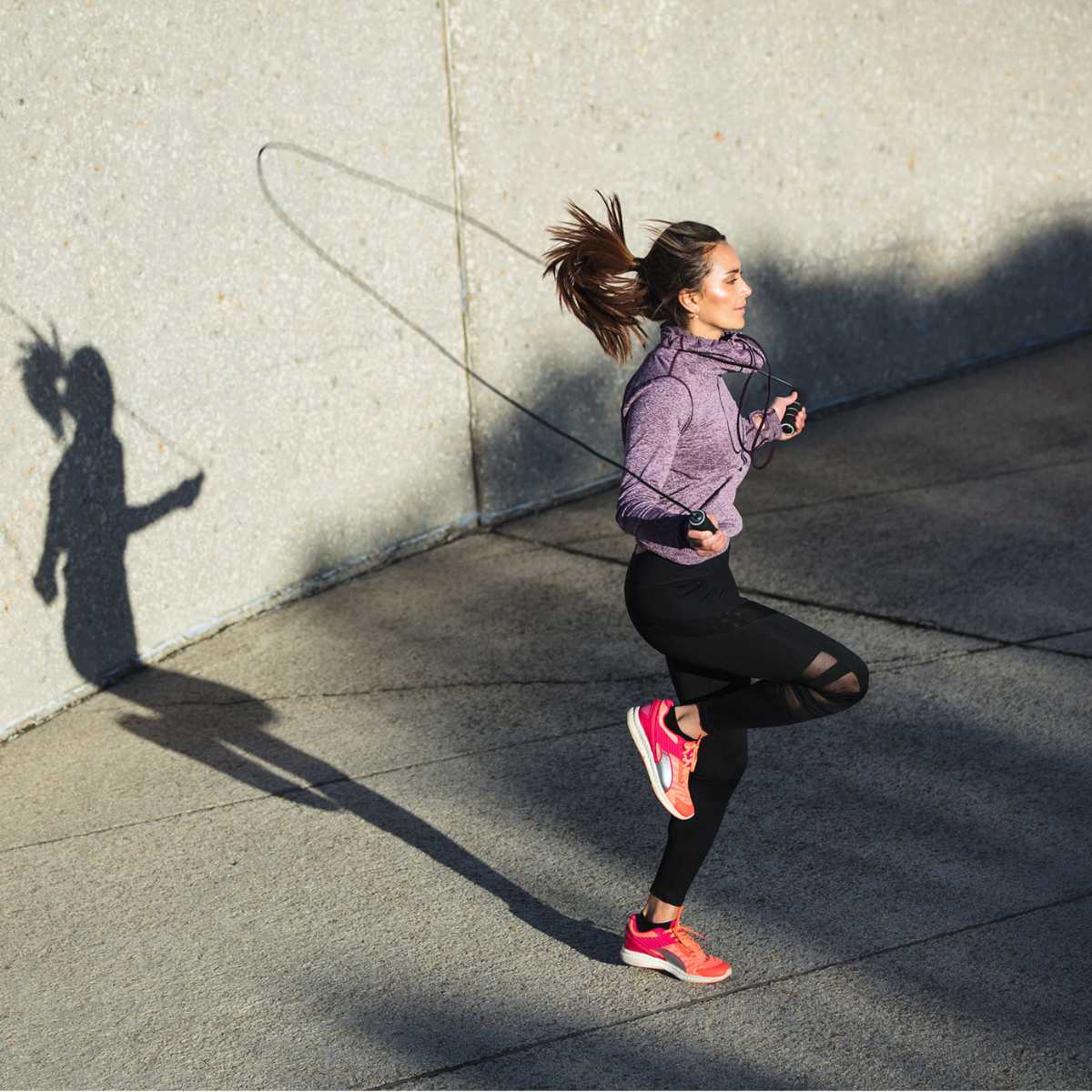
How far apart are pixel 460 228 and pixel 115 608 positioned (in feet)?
7.79

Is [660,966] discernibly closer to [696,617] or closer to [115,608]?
[696,617]

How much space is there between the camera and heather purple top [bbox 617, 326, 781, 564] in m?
2.97

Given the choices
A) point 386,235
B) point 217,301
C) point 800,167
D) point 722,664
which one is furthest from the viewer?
point 800,167

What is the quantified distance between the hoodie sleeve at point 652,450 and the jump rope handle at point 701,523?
13 centimetres

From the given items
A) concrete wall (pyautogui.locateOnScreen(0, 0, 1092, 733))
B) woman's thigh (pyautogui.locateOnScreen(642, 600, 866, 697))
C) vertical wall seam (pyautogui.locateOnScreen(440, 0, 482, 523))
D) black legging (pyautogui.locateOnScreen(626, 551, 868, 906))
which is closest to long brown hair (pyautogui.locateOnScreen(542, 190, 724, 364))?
black legging (pyautogui.locateOnScreen(626, 551, 868, 906))

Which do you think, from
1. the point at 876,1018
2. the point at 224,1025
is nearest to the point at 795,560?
the point at 876,1018

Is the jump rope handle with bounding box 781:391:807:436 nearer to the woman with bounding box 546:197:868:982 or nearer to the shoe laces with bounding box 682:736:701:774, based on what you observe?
the woman with bounding box 546:197:868:982

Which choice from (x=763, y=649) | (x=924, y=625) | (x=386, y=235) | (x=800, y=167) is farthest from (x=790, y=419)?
(x=800, y=167)

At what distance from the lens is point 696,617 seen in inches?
121

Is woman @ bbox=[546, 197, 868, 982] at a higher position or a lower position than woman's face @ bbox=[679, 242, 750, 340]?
lower

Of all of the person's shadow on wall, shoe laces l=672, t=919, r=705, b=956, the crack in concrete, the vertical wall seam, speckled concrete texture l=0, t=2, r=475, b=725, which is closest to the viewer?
the crack in concrete

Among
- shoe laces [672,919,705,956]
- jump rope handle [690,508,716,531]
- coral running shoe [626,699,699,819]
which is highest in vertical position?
jump rope handle [690,508,716,531]

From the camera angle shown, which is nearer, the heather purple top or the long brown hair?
the heather purple top

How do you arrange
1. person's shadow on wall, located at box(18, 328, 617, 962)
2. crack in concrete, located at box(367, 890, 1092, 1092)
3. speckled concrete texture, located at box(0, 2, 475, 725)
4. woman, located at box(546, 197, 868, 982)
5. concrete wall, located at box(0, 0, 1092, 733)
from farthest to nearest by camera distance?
concrete wall, located at box(0, 0, 1092, 733)
speckled concrete texture, located at box(0, 2, 475, 725)
person's shadow on wall, located at box(18, 328, 617, 962)
woman, located at box(546, 197, 868, 982)
crack in concrete, located at box(367, 890, 1092, 1092)
